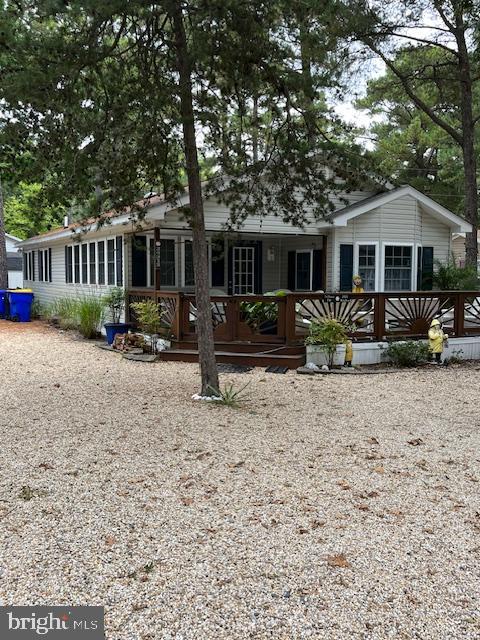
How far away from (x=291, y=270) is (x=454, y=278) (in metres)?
4.39

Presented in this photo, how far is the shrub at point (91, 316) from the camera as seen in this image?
514 inches

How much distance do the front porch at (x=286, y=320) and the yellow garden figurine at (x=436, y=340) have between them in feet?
2.14

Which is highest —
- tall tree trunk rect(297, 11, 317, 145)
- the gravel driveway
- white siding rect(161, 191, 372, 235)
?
tall tree trunk rect(297, 11, 317, 145)

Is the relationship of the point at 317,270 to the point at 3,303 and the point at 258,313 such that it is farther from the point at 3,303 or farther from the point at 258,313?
the point at 3,303

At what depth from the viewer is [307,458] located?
184 inches

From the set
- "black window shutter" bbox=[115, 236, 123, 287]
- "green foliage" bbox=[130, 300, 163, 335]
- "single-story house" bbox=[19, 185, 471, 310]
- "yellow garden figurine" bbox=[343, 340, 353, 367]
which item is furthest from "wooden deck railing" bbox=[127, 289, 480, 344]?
"single-story house" bbox=[19, 185, 471, 310]

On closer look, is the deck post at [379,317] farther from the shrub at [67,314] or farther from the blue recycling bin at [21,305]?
the blue recycling bin at [21,305]

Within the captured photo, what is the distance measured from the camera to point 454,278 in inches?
563

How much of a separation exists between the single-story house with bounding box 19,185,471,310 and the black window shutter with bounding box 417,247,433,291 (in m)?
0.03

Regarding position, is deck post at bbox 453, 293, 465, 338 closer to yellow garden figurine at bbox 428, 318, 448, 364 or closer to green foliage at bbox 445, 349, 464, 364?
green foliage at bbox 445, 349, 464, 364

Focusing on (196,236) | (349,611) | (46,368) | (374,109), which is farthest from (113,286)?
(374,109)

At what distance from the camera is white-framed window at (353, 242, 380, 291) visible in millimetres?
14367

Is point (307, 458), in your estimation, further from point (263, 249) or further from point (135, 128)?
point (263, 249)

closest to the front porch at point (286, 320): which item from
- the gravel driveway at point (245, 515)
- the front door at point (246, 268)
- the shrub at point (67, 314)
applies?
the gravel driveway at point (245, 515)
